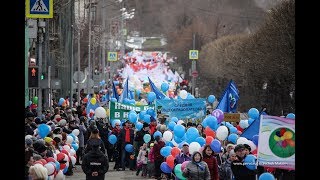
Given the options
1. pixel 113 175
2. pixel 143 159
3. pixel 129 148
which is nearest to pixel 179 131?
pixel 143 159

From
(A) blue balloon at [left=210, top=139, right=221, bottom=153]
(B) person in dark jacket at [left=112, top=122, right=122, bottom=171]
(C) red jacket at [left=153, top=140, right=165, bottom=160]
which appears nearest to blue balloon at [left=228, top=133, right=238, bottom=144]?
(A) blue balloon at [left=210, top=139, right=221, bottom=153]

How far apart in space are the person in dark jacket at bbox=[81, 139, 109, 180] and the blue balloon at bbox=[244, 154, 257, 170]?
2461 millimetres

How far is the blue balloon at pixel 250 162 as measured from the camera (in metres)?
16.4

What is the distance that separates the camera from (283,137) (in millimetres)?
14617

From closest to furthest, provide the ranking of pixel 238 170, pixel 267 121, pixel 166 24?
1. pixel 267 121
2. pixel 238 170
3. pixel 166 24

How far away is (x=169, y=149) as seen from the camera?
20.9m

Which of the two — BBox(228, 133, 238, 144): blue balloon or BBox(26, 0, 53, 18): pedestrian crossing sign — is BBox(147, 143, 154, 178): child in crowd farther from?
BBox(228, 133, 238, 144): blue balloon

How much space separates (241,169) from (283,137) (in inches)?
79.8

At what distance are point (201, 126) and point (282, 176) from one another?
616 centimetres

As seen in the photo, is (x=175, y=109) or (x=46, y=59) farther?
(x=46, y=59)

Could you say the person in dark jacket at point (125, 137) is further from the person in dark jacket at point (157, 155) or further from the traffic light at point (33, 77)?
→ the person in dark jacket at point (157, 155)
